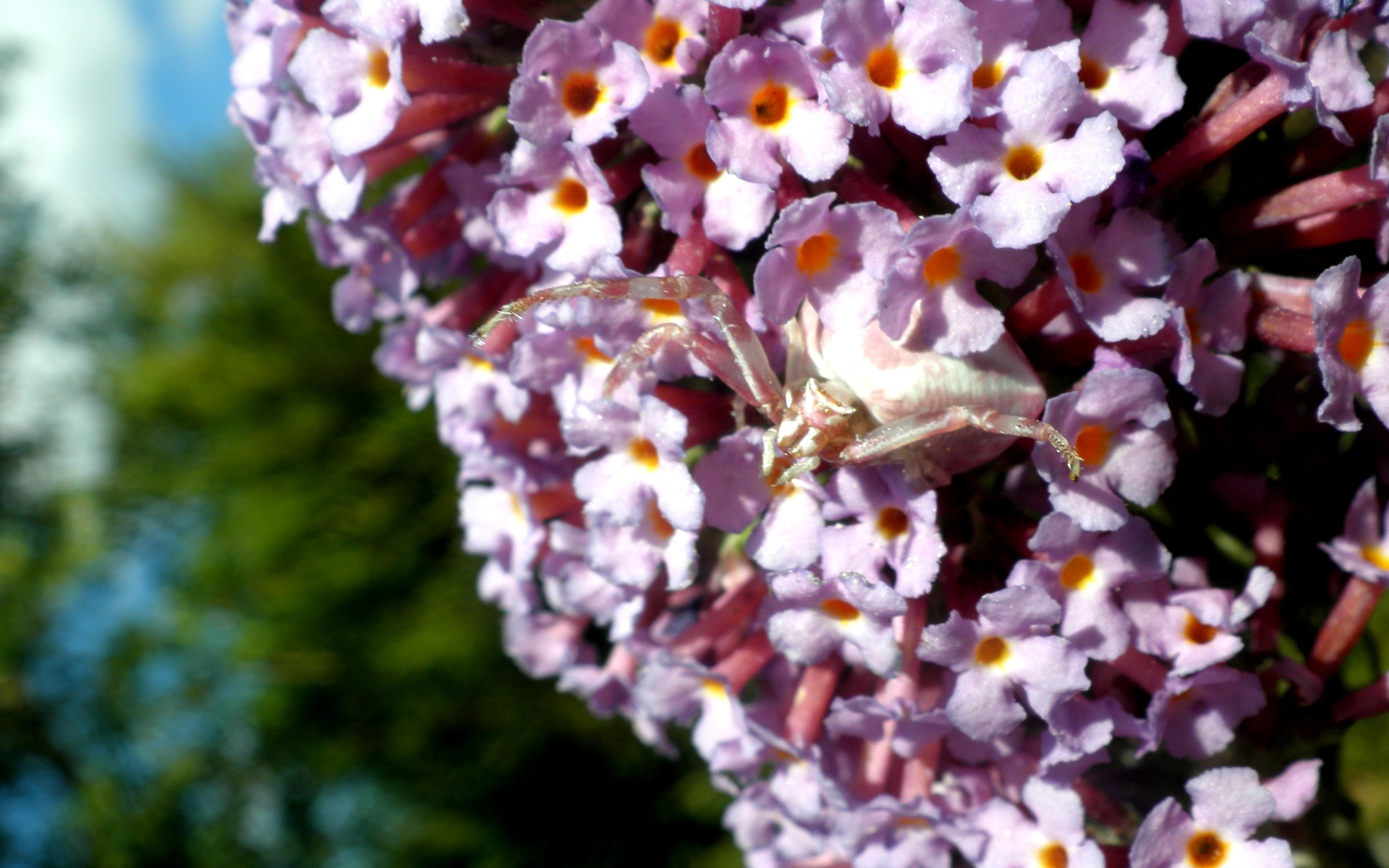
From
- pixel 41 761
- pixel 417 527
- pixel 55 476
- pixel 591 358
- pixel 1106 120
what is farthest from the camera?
pixel 55 476

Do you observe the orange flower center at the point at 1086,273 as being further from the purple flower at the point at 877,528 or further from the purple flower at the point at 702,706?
the purple flower at the point at 702,706

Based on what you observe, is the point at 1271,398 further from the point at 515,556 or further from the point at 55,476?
the point at 55,476

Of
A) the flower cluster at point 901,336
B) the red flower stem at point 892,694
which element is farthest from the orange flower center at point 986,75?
the red flower stem at point 892,694

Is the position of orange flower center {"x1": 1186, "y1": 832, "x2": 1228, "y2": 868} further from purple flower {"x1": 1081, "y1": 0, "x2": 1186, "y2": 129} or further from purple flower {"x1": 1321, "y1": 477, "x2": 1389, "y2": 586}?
purple flower {"x1": 1081, "y1": 0, "x2": 1186, "y2": 129}

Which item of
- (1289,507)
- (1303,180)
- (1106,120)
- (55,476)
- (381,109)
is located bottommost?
(1289,507)

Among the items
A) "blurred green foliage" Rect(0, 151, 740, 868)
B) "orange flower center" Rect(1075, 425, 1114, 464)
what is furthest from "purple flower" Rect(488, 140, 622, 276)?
"blurred green foliage" Rect(0, 151, 740, 868)

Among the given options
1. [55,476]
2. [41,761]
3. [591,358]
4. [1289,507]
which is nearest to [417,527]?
Result: [41,761]

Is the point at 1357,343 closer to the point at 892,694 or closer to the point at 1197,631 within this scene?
the point at 1197,631
